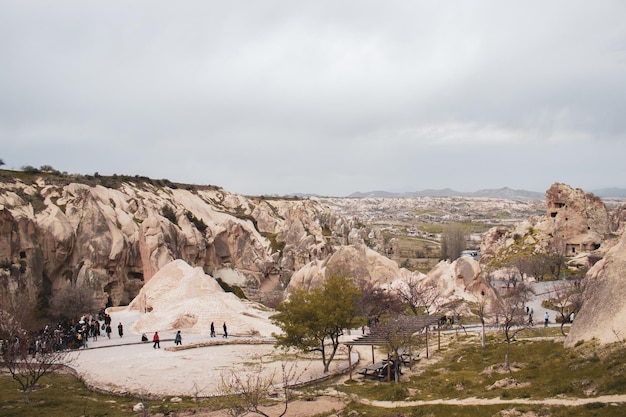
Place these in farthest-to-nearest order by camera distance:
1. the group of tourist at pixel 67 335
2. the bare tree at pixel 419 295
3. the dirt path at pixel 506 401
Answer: the bare tree at pixel 419 295 < the group of tourist at pixel 67 335 < the dirt path at pixel 506 401

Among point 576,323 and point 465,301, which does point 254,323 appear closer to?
point 465,301

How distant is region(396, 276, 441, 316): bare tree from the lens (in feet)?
135

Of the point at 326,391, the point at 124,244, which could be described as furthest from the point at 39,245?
the point at 326,391

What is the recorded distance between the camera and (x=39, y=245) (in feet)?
180

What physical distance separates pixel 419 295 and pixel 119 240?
4088 cm

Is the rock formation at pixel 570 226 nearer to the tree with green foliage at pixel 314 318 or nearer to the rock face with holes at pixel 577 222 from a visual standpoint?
the rock face with holes at pixel 577 222

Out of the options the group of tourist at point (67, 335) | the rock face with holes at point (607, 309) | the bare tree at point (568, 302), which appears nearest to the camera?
the rock face with holes at point (607, 309)

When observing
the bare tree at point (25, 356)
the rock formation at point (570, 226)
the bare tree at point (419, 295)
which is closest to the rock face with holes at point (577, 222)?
the rock formation at point (570, 226)

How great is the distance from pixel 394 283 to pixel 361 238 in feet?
178

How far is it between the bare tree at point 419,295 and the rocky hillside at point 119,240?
29.5 meters

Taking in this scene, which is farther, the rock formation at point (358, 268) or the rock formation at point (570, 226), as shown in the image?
the rock formation at point (570, 226)

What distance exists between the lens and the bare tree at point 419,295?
41.2m

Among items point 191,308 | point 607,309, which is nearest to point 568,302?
point 607,309

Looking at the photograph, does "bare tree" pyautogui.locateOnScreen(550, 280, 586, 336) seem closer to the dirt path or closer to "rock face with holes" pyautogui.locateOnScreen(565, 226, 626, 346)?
"rock face with holes" pyautogui.locateOnScreen(565, 226, 626, 346)
